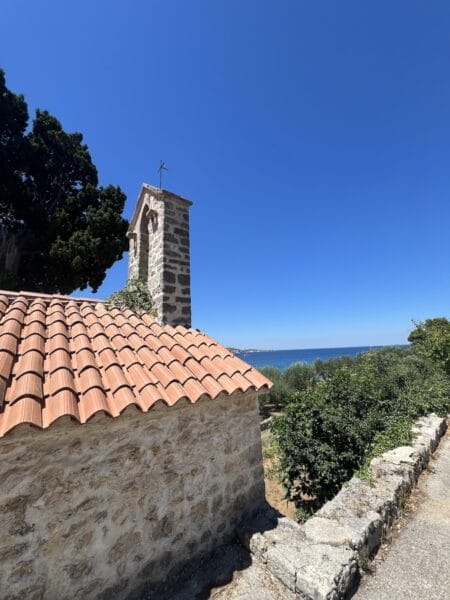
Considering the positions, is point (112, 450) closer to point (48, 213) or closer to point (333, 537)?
point (333, 537)

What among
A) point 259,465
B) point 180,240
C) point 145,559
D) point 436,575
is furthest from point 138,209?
point 436,575

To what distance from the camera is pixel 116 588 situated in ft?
9.33

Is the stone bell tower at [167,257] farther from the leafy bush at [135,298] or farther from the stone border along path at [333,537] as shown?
the stone border along path at [333,537]

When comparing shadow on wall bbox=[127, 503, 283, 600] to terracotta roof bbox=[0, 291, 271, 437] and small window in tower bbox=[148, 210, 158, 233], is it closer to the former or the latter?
terracotta roof bbox=[0, 291, 271, 437]

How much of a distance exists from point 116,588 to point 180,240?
5.74 m

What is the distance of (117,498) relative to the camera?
2879mm

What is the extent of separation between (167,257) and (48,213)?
11045 millimetres

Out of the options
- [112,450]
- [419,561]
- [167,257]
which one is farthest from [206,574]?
[167,257]

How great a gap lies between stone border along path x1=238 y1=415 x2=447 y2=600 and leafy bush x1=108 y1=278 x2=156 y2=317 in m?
4.12

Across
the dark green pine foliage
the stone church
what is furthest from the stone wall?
the dark green pine foliage

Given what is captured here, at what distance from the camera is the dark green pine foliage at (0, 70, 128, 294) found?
502 inches

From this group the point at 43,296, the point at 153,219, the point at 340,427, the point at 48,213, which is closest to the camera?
the point at 43,296

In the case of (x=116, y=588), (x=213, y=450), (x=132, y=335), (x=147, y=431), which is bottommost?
(x=116, y=588)

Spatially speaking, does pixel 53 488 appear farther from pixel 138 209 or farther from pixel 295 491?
→ pixel 138 209
